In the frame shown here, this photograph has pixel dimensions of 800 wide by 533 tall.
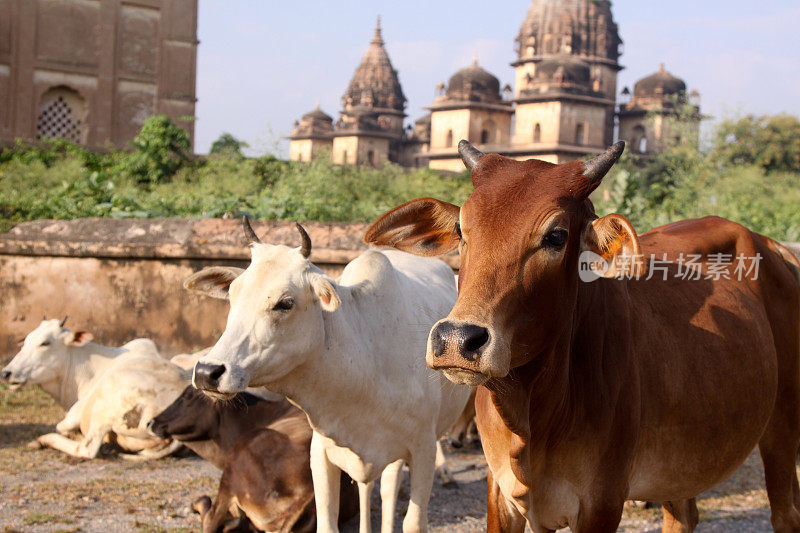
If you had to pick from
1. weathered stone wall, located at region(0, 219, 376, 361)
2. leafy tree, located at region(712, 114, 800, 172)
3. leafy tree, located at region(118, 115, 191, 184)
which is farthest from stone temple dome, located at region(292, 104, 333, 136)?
weathered stone wall, located at region(0, 219, 376, 361)

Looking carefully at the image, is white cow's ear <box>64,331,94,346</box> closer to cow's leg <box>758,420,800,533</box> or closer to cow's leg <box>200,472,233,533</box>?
cow's leg <box>200,472,233,533</box>

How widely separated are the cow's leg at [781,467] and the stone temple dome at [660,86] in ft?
171

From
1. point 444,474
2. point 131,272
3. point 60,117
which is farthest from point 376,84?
point 444,474

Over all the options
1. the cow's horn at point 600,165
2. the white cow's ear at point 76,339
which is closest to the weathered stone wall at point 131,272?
the white cow's ear at point 76,339

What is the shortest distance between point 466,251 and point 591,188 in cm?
46

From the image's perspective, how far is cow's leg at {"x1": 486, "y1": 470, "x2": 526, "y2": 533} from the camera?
123 inches

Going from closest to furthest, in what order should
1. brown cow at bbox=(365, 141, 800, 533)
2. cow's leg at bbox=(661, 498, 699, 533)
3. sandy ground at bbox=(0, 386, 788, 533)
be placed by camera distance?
brown cow at bbox=(365, 141, 800, 533)
cow's leg at bbox=(661, 498, 699, 533)
sandy ground at bbox=(0, 386, 788, 533)

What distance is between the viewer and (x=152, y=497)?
5.55 metres

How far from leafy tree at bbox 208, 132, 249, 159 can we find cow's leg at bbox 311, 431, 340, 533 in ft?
58.0

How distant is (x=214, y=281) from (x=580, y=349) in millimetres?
2227

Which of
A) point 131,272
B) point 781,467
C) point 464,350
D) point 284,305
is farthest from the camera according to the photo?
point 131,272

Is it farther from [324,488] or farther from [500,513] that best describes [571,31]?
[500,513]

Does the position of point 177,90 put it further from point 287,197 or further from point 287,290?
point 287,290

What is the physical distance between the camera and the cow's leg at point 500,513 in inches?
123
